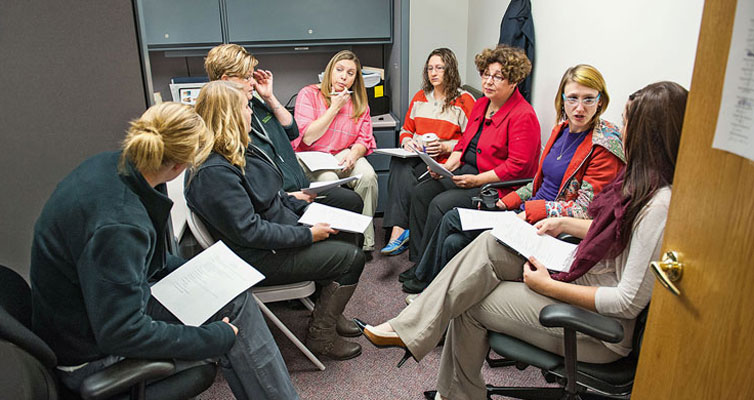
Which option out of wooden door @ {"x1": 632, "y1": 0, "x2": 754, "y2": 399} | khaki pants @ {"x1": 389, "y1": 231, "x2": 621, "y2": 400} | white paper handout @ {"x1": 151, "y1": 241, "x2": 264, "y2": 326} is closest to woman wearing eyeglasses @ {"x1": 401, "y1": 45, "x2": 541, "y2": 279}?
khaki pants @ {"x1": 389, "y1": 231, "x2": 621, "y2": 400}

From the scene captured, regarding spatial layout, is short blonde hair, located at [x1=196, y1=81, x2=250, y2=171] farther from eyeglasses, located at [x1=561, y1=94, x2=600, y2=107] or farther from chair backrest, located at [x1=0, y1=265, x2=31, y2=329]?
eyeglasses, located at [x1=561, y1=94, x2=600, y2=107]

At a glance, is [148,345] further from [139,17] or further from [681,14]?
[681,14]

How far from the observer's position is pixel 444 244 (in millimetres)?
2432


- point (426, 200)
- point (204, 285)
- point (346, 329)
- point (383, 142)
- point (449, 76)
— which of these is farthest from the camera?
point (383, 142)

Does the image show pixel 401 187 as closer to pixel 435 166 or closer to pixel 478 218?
pixel 435 166

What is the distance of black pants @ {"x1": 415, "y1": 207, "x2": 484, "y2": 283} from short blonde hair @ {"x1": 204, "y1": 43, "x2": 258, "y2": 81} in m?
1.11

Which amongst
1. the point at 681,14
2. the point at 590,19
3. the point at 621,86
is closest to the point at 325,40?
the point at 590,19

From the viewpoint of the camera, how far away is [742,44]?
100cm

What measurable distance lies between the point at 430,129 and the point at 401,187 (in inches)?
15.3

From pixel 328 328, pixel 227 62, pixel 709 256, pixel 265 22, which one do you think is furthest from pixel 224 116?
pixel 265 22

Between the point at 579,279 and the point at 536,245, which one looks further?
the point at 536,245

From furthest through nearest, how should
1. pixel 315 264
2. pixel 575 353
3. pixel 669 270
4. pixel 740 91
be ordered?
pixel 315 264
pixel 575 353
pixel 669 270
pixel 740 91

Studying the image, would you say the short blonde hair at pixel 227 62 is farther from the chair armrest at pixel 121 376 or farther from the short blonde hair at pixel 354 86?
the chair armrest at pixel 121 376

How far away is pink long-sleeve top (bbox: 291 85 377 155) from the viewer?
10.5ft
